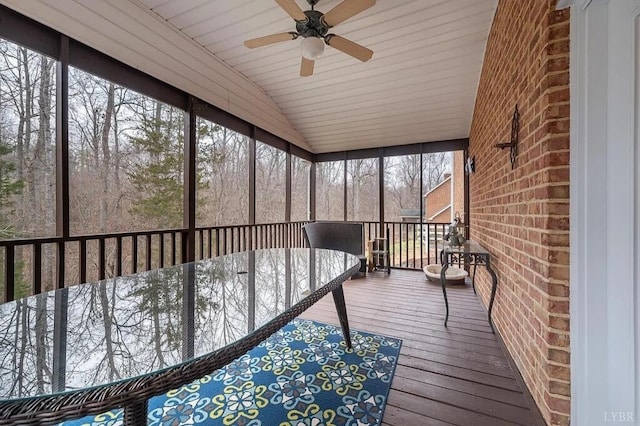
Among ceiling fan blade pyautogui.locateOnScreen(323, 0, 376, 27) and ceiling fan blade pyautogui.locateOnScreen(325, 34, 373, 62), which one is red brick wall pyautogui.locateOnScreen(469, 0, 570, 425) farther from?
ceiling fan blade pyautogui.locateOnScreen(325, 34, 373, 62)

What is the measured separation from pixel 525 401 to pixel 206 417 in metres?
1.81

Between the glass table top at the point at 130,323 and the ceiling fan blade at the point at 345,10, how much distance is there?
6.28 feet

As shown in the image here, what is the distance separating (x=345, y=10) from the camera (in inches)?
79.2

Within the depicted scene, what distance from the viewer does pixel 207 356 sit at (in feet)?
2.59

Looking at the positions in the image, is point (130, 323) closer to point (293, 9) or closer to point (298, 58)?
point (293, 9)

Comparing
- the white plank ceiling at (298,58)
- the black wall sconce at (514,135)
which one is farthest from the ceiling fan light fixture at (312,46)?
the black wall sconce at (514,135)

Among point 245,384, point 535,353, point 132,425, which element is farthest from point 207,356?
point 535,353

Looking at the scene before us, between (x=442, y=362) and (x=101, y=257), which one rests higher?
(x=101, y=257)

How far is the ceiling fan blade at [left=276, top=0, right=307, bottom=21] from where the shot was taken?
6.47 ft

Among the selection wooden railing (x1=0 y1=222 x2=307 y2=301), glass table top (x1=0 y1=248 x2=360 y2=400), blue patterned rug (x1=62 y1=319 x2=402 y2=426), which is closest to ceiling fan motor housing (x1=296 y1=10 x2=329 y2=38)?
glass table top (x1=0 y1=248 x2=360 y2=400)

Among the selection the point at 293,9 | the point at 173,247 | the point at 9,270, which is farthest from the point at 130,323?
the point at 293,9

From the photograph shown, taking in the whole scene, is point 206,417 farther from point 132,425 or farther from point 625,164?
point 625,164

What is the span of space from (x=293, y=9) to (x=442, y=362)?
2899 mm

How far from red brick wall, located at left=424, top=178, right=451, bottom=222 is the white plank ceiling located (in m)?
0.95
